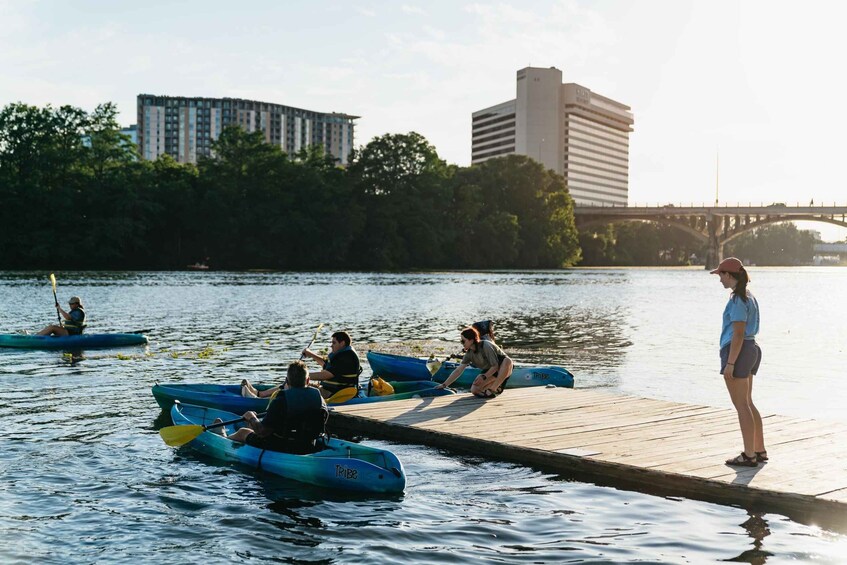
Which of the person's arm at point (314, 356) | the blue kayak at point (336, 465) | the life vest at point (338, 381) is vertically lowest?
the blue kayak at point (336, 465)

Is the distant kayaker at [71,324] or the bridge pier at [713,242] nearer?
the distant kayaker at [71,324]

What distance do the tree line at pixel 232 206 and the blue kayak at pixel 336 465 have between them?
271ft

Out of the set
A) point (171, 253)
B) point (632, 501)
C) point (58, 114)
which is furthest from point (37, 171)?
point (632, 501)

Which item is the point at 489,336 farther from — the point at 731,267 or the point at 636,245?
the point at 636,245

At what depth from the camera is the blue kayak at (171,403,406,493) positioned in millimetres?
10641

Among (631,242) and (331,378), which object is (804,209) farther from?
(331,378)

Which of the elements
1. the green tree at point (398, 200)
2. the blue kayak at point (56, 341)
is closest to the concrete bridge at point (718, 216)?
the green tree at point (398, 200)

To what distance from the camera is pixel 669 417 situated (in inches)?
552

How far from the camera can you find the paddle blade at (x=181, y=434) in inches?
488

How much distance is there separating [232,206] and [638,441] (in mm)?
90592

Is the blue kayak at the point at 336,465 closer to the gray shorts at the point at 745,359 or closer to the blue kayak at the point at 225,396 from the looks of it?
the blue kayak at the point at 225,396

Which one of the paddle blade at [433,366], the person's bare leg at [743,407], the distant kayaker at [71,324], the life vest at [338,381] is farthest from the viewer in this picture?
the distant kayaker at [71,324]

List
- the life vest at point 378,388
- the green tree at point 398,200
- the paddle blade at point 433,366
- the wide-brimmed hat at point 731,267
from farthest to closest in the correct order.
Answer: the green tree at point 398,200, the paddle blade at point 433,366, the life vest at point 378,388, the wide-brimmed hat at point 731,267

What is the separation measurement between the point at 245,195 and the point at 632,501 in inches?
3742
